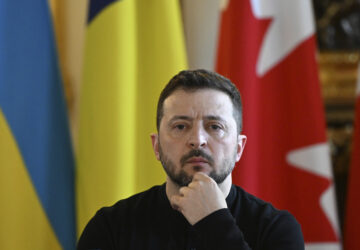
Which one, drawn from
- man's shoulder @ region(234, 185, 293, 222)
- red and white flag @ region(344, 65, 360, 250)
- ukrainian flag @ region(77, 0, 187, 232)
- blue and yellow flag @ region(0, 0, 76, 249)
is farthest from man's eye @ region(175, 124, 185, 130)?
red and white flag @ region(344, 65, 360, 250)

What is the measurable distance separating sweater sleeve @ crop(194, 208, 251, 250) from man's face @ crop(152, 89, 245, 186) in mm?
102

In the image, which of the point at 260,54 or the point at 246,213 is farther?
the point at 260,54

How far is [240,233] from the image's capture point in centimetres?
106

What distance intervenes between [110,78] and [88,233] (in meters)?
0.80

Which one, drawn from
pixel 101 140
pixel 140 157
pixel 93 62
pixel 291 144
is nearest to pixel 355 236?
pixel 291 144

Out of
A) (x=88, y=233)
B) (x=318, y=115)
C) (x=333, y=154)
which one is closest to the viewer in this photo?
(x=88, y=233)

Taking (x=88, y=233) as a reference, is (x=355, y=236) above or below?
below

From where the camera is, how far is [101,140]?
1897 millimetres

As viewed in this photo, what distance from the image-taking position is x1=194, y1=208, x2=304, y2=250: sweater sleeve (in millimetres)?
1047

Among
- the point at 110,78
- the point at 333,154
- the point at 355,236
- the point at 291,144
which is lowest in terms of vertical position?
the point at 355,236

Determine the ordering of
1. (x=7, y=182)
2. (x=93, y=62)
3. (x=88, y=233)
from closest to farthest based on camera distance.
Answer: (x=88, y=233)
(x=7, y=182)
(x=93, y=62)

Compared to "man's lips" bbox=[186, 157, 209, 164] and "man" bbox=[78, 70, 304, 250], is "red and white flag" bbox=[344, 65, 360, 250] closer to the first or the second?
"man" bbox=[78, 70, 304, 250]

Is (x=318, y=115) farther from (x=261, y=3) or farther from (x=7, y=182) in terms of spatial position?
(x=7, y=182)

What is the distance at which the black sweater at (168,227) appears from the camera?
1180 millimetres
